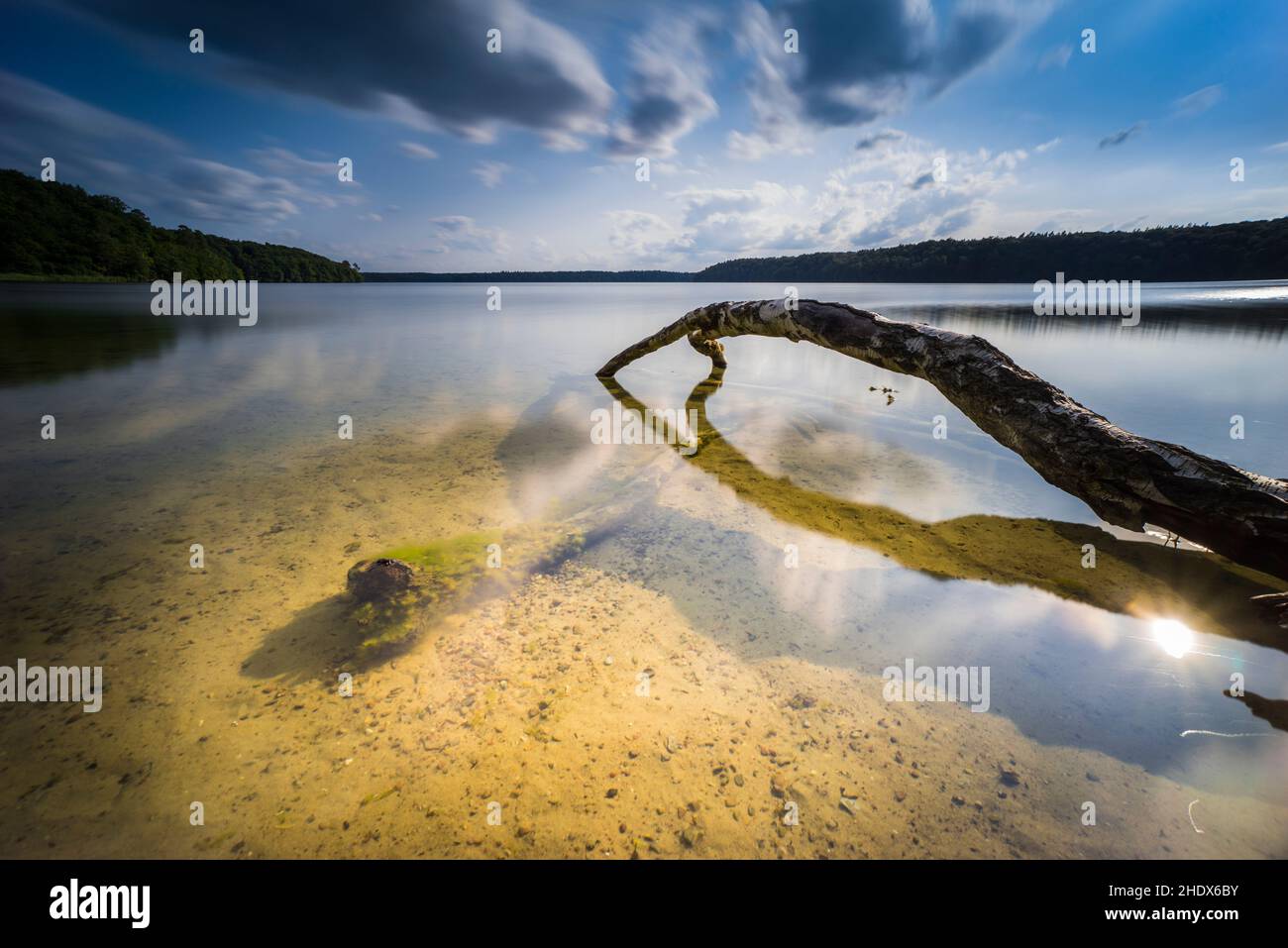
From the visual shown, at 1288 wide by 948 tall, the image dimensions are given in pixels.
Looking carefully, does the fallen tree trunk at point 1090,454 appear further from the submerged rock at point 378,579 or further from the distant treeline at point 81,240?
the distant treeline at point 81,240

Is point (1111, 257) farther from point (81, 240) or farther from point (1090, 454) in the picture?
point (81, 240)

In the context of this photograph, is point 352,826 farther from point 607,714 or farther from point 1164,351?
point 1164,351

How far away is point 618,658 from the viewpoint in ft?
9.31

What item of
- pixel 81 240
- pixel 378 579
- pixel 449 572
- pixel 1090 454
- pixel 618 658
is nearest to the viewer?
pixel 618 658

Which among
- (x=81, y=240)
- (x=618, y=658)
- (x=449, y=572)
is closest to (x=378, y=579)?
(x=449, y=572)

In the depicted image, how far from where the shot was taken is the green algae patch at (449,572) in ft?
9.87

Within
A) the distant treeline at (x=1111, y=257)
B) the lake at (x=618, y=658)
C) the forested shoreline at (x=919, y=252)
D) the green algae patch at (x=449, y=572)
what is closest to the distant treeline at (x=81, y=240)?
the forested shoreline at (x=919, y=252)

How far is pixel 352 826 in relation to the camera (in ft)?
6.17

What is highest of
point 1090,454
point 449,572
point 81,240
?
point 81,240

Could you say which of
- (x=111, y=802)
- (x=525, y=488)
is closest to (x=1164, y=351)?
(x=525, y=488)

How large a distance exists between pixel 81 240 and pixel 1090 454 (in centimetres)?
11383

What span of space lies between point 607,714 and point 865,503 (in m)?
3.83
